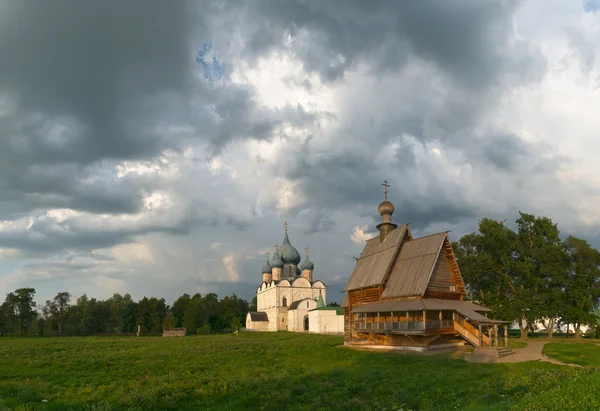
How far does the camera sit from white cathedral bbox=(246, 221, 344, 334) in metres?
61.1

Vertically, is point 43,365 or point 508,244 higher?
point 508,244

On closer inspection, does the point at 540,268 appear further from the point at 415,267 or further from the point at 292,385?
the point at 292,385

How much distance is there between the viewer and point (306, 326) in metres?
71.4

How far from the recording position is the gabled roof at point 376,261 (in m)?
29.9

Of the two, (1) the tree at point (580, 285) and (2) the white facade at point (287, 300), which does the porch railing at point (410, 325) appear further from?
(2) the white facade at point (287, 300)

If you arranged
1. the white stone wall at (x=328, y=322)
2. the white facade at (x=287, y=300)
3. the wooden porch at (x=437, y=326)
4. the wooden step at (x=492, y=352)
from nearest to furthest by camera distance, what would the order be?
the wooden step at (x=492, y=352) → the wooden porch at (x=437, y=326) → the white stone wall at (x=328, y=322) → the white facade at (x=287, y=300)

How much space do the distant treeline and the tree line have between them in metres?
49.9

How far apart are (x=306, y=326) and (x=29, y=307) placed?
47.5m

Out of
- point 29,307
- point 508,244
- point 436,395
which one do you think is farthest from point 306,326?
point 436,395

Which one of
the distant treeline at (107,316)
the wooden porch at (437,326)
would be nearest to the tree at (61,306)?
the distant treeline at (107,316)

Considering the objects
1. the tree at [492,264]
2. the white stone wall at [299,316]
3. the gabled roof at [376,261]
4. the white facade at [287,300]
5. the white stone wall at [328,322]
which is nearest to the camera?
Result: the gabled roof at [376,261]

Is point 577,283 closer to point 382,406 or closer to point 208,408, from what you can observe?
point 382,406

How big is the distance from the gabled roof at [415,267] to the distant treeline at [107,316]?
54.8 m

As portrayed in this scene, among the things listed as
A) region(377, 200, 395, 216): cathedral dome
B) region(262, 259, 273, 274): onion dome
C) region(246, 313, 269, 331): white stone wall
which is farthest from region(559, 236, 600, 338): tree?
region(262, 259, 273, 274): onion dome
